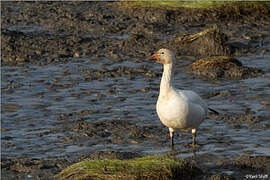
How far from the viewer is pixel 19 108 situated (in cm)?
1341

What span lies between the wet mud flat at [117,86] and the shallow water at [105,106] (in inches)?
0.8

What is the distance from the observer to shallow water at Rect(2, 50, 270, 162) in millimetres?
10906

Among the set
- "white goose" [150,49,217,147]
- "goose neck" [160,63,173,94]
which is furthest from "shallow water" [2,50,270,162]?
"goose neck" [160,63,173,94]

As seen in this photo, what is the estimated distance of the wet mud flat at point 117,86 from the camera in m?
10.6

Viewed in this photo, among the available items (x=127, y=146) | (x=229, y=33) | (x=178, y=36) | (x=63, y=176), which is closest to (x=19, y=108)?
(x=127, y=146)

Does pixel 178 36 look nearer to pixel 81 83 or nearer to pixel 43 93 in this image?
pixel 81 83

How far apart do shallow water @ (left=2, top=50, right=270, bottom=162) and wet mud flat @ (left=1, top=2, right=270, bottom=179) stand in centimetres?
2

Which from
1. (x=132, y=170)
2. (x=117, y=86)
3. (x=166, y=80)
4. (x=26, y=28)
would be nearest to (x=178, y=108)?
(x=166, y=80)

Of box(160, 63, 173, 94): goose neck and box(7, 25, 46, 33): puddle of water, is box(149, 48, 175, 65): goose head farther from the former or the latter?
box(7, 25, 46, 33): puddle of water

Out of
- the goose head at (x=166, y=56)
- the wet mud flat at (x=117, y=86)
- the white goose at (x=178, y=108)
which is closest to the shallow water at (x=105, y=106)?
the wet mud flat at (x=117, y=86)

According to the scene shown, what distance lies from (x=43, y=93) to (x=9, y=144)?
136 inches

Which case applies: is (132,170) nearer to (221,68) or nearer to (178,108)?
(178,108)

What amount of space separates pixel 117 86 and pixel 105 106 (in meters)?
1.49

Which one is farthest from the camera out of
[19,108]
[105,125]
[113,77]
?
[113,77]
